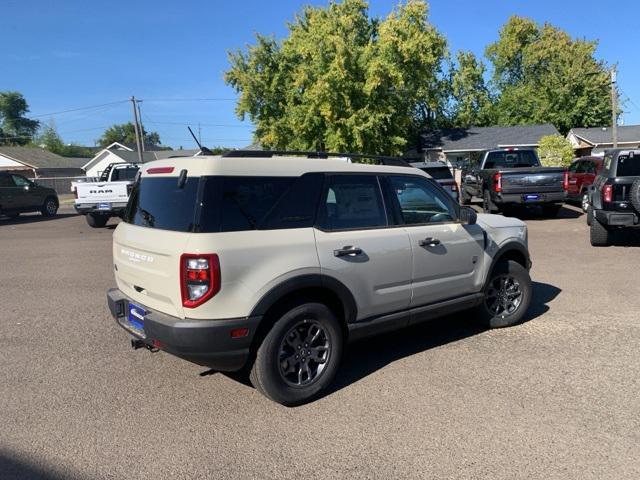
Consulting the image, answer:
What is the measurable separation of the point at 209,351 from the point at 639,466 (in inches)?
107

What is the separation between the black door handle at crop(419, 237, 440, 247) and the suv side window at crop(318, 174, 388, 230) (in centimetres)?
41

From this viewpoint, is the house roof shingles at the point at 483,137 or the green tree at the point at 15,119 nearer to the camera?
the house roof shingles at the point at 483,137

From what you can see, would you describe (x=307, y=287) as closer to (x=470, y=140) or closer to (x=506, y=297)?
(x=506, y=297)

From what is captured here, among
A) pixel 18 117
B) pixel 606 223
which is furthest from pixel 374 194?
pixel 18 117

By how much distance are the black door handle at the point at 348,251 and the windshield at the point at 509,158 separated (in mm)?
13195

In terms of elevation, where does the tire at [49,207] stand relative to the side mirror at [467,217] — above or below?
below

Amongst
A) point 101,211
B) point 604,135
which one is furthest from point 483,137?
point 101,211

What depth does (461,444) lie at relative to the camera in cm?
322

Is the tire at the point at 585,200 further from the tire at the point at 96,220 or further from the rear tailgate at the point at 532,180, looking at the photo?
the tire at the point at 96,220

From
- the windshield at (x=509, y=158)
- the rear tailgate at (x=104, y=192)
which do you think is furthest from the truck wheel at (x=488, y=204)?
the rear tailgate at (x=104, y=192)

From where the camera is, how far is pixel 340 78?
28594mm

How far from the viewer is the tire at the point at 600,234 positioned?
9.91 metres

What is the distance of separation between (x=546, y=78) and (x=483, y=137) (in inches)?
540

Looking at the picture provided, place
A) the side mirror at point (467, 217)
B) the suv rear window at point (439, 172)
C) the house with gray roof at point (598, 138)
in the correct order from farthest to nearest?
the house with gray roof at point (598, 138), the suv rear window at point (439, 172), the side mirror at point (467, 217)
